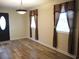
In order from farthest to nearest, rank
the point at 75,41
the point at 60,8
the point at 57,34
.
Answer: the point at 57,34, the point at 60,8, the point at 75,41

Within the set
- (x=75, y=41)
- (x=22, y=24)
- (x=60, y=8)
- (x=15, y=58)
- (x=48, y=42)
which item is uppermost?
(x=60, y=8)

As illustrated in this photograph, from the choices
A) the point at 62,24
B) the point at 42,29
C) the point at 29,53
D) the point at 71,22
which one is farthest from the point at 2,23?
the point at 71,22

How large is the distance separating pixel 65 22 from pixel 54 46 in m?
1.46

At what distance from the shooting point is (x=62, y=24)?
14.6 feet

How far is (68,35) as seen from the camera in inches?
161

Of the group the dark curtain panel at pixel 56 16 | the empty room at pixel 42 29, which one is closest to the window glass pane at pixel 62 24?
the empty room at pixel 42 29

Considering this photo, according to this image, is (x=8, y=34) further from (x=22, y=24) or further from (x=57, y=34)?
(x=57, y=34)

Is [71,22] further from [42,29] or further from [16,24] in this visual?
[16,24]

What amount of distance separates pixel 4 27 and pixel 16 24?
0.98m

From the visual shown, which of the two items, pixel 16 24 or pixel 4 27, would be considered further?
pixel 16 24

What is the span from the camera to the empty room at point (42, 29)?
393cm

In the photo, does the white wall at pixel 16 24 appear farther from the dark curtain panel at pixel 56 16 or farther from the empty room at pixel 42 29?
the dark curtain panel at pixel 56 16

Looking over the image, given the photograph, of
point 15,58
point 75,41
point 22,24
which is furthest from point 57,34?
Result: point 22,24

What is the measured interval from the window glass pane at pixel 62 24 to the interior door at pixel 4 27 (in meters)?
4.25
